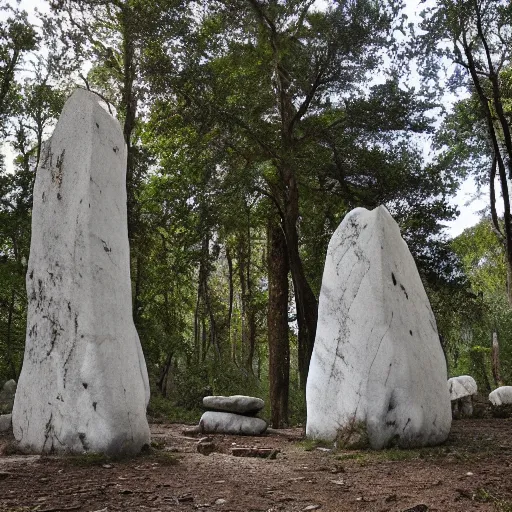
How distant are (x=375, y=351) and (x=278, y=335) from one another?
5.98 m

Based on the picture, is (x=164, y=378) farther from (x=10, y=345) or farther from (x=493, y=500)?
(x=493, y=500)

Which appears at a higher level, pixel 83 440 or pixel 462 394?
pixel 462 394

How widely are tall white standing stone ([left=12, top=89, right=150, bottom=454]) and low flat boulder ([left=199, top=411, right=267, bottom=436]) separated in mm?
3849

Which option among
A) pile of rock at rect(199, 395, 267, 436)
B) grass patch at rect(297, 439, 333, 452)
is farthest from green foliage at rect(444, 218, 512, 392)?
grass patch at rect(297, 439, 333, 452)

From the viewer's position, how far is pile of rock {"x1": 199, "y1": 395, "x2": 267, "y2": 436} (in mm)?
10047

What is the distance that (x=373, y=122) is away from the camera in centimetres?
Answer: 1263

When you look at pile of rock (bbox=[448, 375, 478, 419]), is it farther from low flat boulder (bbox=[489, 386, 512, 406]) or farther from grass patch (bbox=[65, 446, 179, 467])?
grass patch (bbox=[65, 446, 179, 467])

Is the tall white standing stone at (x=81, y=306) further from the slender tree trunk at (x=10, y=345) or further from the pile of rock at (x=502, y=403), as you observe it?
the slender tree trunk at (x=10, y=345)

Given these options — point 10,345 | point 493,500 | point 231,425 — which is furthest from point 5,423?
point 493,500

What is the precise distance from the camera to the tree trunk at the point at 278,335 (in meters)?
12.9

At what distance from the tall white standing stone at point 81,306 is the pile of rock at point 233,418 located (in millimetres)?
3857

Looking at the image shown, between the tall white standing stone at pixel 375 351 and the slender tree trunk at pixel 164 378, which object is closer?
the tall white standing stone at pixel 375 351

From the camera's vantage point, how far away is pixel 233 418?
10211 millimetres

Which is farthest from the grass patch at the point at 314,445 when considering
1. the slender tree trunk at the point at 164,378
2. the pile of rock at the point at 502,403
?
the slender tree trunk at the point at 164,378
